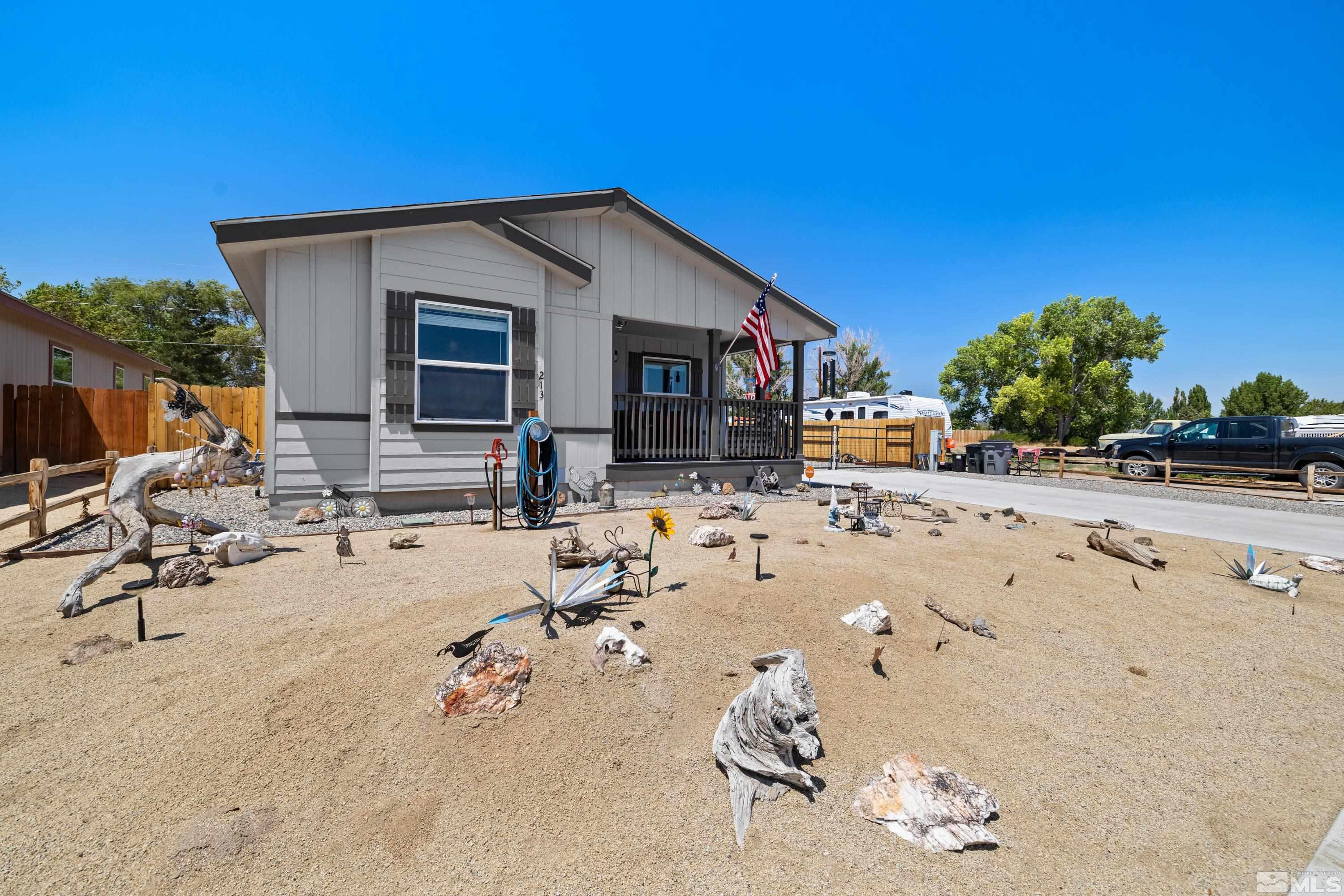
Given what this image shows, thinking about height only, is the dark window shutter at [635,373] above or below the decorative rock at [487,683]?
above

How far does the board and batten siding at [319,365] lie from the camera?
646cm

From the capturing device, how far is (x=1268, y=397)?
37.6m

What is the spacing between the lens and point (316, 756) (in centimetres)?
214

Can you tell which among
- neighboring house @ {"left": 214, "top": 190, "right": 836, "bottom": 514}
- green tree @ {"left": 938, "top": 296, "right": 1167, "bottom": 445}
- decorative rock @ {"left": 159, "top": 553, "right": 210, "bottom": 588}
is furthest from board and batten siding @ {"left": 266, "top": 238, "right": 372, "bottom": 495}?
green tree @ {"left": 938, "top": 296, "right": 1167, "bottom": 445}

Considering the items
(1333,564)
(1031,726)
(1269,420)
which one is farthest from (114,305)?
(1269,420)

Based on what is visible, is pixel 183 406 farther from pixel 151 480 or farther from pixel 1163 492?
pixel 1163 492

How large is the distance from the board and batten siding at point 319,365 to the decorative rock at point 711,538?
4456mm

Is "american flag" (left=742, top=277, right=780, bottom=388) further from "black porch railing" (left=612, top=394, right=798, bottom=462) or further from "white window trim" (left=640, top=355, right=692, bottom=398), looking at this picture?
"white window trim" (left=640, top=355, right=692, bottom=398)

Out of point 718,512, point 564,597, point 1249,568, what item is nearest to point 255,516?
point 564,597

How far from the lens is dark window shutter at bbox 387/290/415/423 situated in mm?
6855

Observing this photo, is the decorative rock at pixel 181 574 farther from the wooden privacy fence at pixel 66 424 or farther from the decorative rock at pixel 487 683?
the wooden privacy fence at pixel 66 424

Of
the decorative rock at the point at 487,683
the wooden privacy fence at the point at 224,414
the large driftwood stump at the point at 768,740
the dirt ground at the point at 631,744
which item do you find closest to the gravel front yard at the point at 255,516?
the dirt ground at the point at 631,744

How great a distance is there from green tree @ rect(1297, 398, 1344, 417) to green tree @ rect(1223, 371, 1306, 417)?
0.42 meters

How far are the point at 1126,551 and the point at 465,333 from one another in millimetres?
8030
